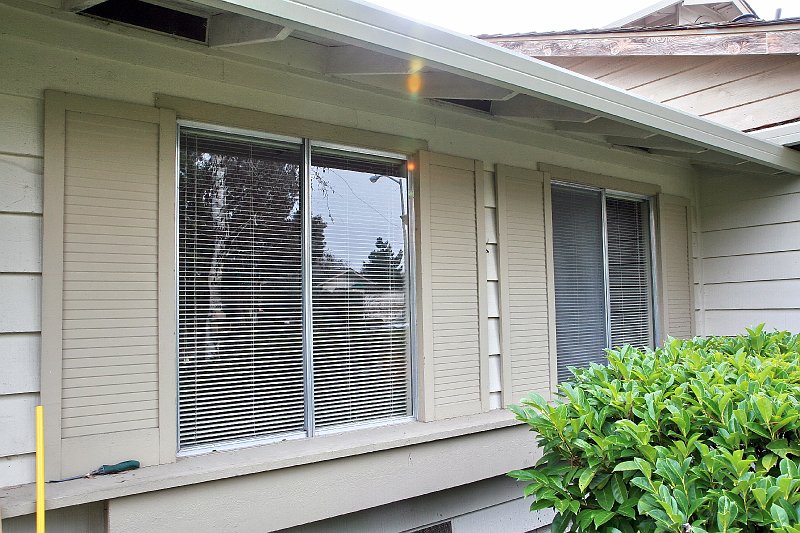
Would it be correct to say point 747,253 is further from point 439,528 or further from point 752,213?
point 439,528

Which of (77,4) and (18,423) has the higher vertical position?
(77,4)

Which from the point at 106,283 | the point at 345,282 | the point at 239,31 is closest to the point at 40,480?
the point at 106,283

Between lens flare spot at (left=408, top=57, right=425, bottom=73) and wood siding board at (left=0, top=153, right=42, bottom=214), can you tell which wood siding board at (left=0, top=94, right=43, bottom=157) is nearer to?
wood siding board at (left=0, top=153, right=42, bottom=214)

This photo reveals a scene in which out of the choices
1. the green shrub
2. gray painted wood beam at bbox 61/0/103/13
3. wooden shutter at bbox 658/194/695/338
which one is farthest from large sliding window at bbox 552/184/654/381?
gray painted wood beam at bbox 61/0/103/13

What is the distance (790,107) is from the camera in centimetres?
430

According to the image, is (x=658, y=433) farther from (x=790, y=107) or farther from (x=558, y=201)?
(x=790, y=107)

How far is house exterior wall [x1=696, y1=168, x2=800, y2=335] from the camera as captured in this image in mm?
4484

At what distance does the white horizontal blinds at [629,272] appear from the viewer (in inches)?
171

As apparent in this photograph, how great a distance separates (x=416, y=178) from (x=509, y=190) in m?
0.71

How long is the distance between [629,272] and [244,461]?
3167mm

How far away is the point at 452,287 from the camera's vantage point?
10.8 feet

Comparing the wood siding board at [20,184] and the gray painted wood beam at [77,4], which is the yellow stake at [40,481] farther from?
the gray painted wood beam at [77,4]

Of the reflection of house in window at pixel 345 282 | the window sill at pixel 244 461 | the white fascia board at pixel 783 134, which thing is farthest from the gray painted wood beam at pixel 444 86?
the white fascia board at pixel 783 134

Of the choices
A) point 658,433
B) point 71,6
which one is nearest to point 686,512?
point 658,433
